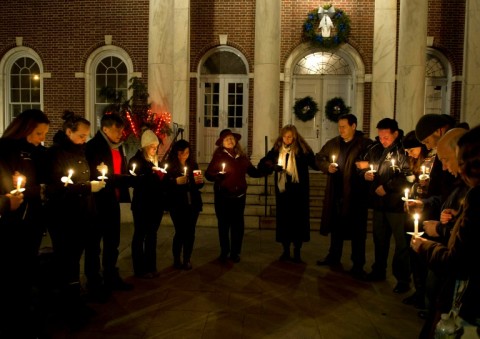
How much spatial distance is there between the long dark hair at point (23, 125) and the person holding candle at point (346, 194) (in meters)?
3.75

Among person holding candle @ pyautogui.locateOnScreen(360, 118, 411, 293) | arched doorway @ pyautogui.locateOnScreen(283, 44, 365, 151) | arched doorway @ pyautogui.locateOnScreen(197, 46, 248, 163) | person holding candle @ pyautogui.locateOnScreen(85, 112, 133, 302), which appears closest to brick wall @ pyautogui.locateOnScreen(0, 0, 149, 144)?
arched doorway @ pyautogui.locateOnScreen(197, 46, 248, 163)

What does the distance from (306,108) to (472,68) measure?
16.2ft

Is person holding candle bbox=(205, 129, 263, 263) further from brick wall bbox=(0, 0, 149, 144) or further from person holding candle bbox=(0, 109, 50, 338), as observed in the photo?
brick wall bbox=(0, 0, 149, 144)

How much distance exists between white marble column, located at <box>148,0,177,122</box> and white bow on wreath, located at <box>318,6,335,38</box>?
4.80 metres

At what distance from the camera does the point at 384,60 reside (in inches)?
543

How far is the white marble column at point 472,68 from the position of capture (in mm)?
13305

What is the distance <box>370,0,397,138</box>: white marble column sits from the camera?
13641 mm

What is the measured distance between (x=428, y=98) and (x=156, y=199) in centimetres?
1170

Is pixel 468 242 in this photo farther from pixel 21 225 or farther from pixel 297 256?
pixel 297 256

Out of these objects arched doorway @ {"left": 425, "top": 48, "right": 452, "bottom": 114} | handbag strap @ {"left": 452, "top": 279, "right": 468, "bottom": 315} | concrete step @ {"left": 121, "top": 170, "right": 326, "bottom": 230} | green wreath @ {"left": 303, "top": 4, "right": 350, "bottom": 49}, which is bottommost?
concrete step @ {"left": 121, "top": 170, "right": 326, "bottom": 230}

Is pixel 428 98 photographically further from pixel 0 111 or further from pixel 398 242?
pixel 0 111

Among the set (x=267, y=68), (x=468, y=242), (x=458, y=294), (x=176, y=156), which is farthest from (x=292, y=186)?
(x=267, y=68)

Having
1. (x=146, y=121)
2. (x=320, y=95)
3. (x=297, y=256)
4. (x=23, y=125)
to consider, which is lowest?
(x=297, y=256)

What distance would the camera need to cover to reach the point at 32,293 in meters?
4.05
